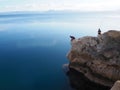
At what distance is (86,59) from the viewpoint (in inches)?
1911

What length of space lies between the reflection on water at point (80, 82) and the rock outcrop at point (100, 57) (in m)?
0.94

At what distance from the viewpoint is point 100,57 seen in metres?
45.6

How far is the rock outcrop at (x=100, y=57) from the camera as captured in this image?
4316cm

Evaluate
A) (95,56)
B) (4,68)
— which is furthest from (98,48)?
(4,68)

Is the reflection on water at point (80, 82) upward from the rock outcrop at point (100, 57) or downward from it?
downward

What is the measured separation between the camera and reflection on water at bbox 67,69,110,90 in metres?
43.1

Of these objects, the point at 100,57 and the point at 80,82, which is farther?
the point at 80,82

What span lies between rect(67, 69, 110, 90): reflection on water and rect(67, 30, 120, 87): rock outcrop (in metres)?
0.94

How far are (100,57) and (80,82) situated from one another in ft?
23.1

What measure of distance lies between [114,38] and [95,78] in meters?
9.47

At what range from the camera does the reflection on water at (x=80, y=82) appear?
4314 cm

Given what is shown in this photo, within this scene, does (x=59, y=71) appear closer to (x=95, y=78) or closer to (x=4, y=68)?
(x=95, y=78)

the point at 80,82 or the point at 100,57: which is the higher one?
the point at 100,57

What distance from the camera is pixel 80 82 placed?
46594 millimetres
